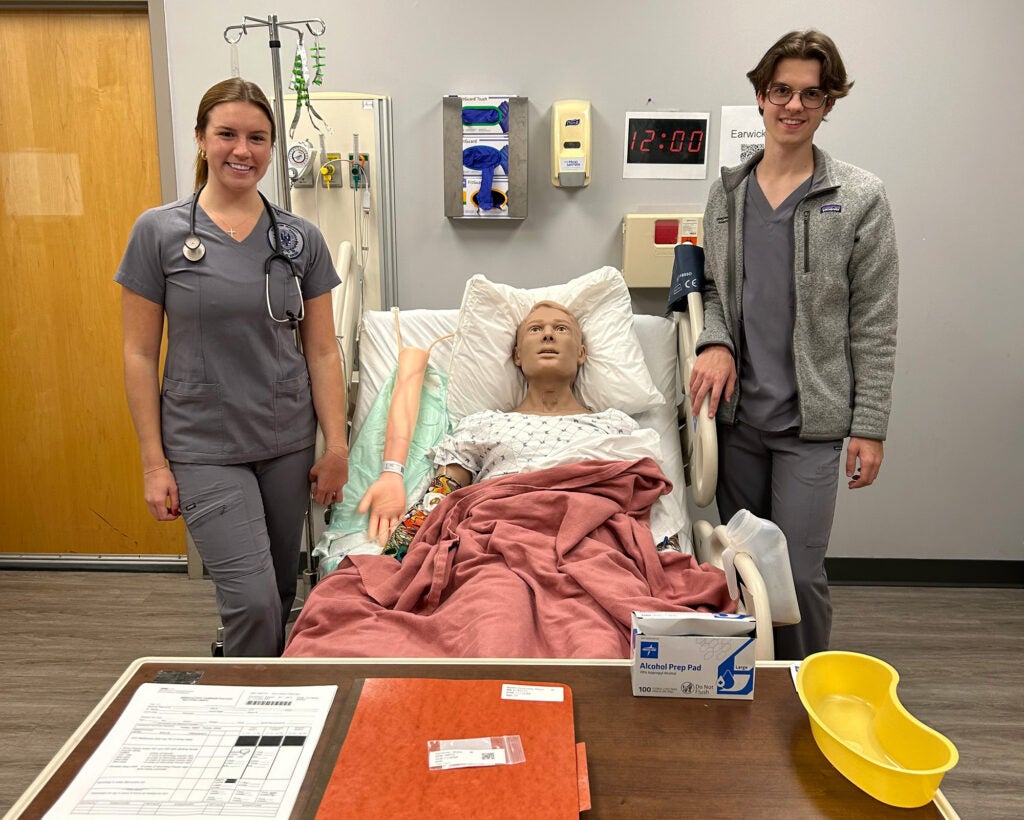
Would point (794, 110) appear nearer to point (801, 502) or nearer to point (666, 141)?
point (801, 502)

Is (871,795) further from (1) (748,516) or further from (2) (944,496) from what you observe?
(2) (944,496)

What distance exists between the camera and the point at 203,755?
41.2 inches

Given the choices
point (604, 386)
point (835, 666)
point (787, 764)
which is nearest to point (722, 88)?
point (604, 386)

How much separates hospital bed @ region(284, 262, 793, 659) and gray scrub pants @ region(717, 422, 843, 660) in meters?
0.16

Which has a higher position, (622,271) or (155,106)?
(155,106)

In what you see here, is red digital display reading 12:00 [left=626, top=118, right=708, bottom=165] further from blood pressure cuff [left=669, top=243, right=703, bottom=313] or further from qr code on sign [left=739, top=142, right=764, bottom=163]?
blood pressure cuff [left=669, top=243, right=703, bottom=313]

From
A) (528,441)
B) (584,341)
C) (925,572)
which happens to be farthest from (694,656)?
(925,572)

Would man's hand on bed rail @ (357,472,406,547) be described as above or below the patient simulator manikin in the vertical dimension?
below

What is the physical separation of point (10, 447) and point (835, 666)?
3499 mm

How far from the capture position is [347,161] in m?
3.03

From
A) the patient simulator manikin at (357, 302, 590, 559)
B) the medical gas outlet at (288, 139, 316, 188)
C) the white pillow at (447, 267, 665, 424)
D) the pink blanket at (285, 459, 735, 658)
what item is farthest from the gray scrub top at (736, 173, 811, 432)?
the medical gas outlet at (288, 139, 316, 188)

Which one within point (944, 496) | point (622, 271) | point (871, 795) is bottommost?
point (944, 496)

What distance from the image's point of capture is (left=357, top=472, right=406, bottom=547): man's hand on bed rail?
2.28 m

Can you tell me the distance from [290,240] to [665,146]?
1.64m
